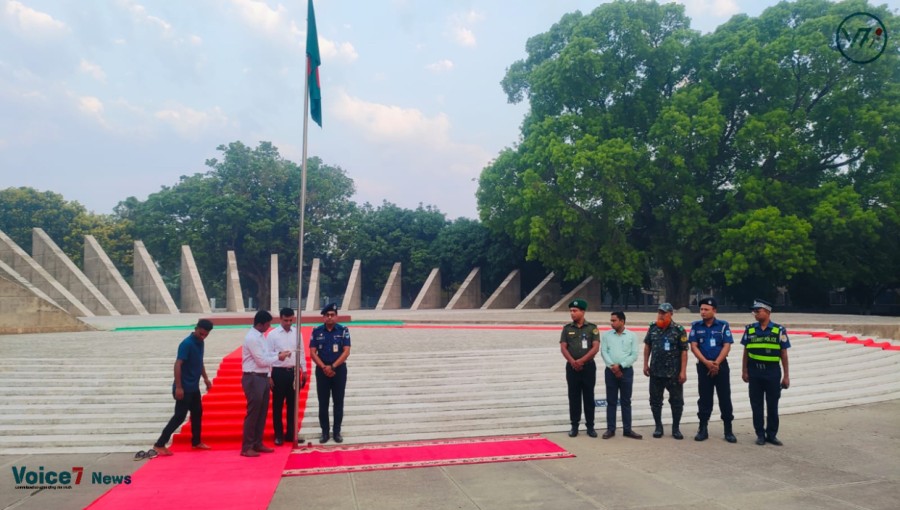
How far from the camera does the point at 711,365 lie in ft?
22.4

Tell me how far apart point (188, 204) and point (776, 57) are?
118 feet

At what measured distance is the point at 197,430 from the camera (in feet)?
21.9

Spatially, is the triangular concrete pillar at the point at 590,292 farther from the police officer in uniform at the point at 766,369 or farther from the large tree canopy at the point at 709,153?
the police officer in uniform at the point at 766,369

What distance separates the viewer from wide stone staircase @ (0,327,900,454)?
736 cm

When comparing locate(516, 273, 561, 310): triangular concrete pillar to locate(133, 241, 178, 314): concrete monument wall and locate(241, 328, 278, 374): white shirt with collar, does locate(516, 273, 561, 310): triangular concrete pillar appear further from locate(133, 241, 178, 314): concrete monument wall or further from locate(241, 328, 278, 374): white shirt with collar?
locate(241, 328, 278, 374): white shirt with collar

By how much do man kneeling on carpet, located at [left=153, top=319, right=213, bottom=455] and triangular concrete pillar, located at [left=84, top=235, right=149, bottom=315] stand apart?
2550cm

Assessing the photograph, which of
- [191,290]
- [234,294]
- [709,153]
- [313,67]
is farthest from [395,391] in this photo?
[234,294]

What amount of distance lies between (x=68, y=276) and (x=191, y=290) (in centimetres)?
595

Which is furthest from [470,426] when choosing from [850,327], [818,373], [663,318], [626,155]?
[626,155]

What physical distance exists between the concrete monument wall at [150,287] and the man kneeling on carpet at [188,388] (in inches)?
1014

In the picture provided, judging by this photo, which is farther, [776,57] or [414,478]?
[776,57]

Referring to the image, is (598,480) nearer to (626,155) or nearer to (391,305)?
(626,155)

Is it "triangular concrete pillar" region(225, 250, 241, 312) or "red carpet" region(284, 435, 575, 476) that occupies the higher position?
"triangular concrete pillar" region(225, 250, 241, 312)

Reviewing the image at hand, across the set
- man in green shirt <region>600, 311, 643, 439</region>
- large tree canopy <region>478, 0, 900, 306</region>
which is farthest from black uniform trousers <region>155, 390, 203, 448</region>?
large tree canopy <region>478, 0, 900, 306</region>
